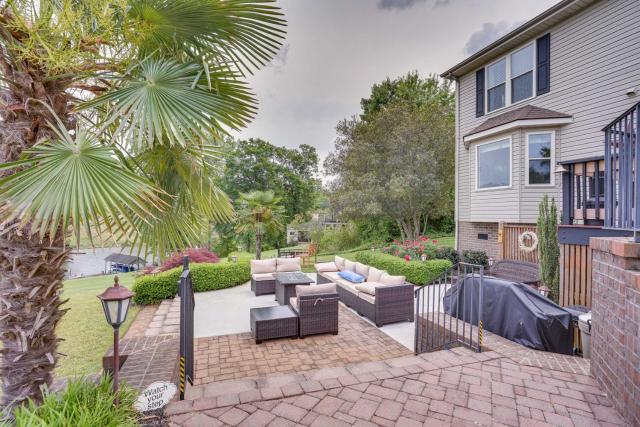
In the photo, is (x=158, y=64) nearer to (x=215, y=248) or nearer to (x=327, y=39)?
(x=327, y=39)

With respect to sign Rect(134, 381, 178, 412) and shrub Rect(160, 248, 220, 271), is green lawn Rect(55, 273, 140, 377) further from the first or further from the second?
shrub Rect(160, 248, 220, 271)

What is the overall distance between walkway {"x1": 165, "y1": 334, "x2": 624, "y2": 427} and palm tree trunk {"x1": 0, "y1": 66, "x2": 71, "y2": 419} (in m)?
1.09

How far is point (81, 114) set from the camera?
108 inches

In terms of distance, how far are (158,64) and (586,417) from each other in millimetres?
4562

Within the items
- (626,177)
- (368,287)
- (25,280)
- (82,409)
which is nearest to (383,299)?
(368,287)

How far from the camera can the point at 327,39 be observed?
416 inches

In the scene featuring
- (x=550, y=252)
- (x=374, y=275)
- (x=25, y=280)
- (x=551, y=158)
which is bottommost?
(x=374, y=275)

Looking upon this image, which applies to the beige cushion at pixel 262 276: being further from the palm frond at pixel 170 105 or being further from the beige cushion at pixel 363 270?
the palm frond at pixel 170 105

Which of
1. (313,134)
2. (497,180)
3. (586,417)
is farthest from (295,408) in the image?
(313,134)

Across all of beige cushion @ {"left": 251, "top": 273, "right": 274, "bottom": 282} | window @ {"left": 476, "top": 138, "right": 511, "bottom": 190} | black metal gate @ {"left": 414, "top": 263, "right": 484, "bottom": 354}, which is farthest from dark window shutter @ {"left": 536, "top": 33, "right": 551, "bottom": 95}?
beige cushion @ {"left": 251, "top": 273, "right": 274, "bottom": 282}

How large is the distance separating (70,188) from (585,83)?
11.2 metres

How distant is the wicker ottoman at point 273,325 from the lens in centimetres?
529

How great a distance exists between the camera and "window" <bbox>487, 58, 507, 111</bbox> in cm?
1027

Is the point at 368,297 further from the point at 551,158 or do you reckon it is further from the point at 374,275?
the point at 551,158
